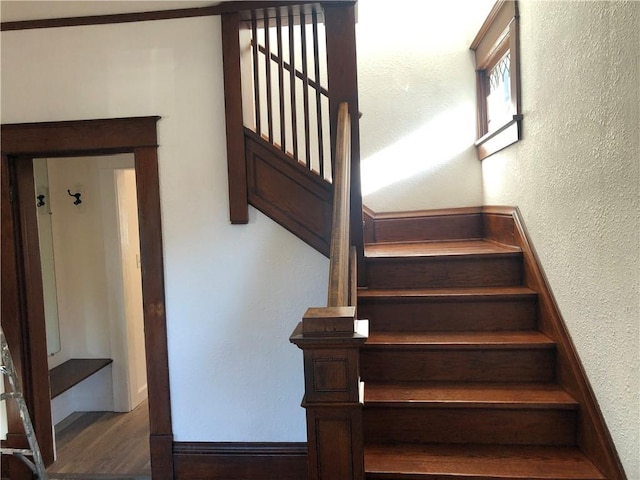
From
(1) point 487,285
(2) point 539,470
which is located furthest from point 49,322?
(2) point 539,470

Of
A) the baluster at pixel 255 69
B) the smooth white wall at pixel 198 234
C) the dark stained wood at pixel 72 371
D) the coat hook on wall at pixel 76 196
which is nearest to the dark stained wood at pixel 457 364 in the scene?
the smooth white wall at pixel 198 234

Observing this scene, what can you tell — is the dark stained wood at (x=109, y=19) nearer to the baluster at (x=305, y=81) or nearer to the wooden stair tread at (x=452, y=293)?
the baluster at (x=305, y=81)

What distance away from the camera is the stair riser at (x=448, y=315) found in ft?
7.59

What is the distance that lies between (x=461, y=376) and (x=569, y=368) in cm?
43

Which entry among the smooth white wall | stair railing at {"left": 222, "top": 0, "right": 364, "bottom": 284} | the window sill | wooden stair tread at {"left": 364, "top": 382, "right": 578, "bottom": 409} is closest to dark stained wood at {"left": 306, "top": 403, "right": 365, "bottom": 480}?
wooden stair tread at {"left": 364, "top": 382, "right": 578, "bottom": 409}

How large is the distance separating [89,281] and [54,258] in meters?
0.30

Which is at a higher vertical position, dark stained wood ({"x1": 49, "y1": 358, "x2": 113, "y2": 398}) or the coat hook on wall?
the coat hook on wall

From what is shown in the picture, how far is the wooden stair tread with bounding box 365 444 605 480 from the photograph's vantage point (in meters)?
1.76

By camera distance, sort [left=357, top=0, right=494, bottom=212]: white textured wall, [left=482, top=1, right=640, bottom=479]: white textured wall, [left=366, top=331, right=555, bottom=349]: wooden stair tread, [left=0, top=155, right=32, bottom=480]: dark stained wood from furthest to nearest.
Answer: [left=357, top=0, right=494, bottom=212]: white textured wall
[left=0, top=155, right=32, bottom=480]: dark stained wood
[left=366, top=331, right=555, bottom=349]: wooden stair tread
[left=482, top=1, right=640, bottom=479]: white textured wall

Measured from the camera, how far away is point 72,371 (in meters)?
3.49

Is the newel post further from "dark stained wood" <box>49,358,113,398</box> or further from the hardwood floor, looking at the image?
"dark stained wood" <box>49,358,113,398</box>

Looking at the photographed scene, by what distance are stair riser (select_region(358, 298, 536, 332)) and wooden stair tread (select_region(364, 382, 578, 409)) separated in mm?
301

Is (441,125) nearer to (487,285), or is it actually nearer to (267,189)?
(487,285)

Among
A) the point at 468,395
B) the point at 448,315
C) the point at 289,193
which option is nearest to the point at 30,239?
the point at 289,193
